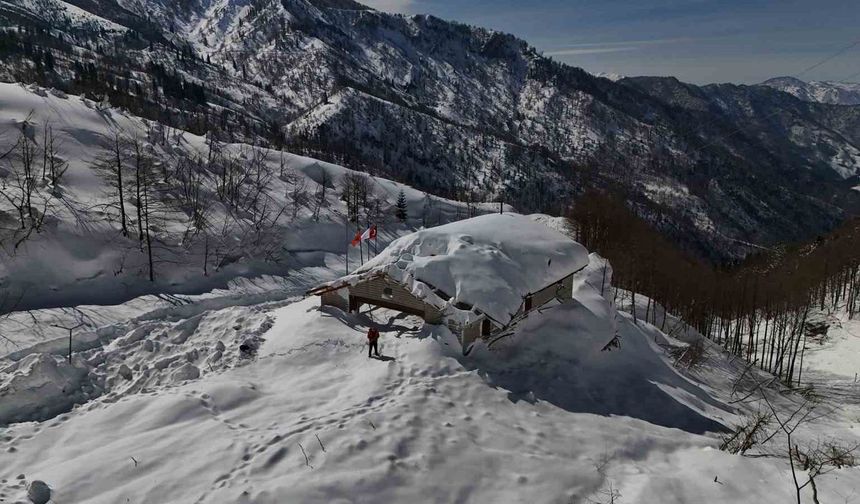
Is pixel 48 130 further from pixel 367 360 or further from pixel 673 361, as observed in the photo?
pixel 673 361

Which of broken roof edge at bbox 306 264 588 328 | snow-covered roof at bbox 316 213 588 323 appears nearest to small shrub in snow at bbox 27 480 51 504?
broken roof edge at bbox 306 264 588 328

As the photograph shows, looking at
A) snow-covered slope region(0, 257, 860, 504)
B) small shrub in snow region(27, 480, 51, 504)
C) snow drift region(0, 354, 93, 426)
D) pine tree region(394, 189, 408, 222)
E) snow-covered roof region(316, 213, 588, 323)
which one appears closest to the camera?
small shrub in snow region(27, 480, 51, 504)

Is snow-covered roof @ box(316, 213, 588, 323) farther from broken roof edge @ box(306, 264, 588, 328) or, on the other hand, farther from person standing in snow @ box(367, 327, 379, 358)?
person standing in snow @ box(367, 327, 379, 358)

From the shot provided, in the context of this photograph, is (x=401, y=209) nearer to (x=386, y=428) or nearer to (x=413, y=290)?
(x=413, y=290)

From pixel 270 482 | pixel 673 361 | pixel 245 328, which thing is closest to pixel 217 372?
pixel 245 328

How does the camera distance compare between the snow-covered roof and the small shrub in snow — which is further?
the snow-covered roof

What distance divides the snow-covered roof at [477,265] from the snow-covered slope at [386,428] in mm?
2073

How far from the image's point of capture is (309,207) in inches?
2547

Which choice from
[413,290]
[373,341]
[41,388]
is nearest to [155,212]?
[41,388]

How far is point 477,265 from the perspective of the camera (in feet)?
84.5

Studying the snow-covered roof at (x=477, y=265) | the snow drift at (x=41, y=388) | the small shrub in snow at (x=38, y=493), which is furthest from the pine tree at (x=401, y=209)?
the small shrub in snow at (x=38, y=493)

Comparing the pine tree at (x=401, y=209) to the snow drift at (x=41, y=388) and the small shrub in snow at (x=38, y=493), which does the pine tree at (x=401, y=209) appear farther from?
the small shrub in snow at (x=38, y=493)

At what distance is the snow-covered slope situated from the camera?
45.2ft

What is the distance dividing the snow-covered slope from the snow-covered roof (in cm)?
207
